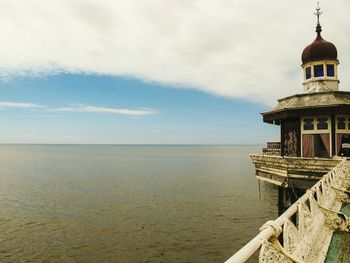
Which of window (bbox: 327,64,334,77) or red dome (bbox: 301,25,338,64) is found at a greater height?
red dome (bbox: 301,25,338,64)

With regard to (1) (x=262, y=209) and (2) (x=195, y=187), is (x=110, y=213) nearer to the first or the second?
(1) (x=262, y=209)

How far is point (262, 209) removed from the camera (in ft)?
98.4

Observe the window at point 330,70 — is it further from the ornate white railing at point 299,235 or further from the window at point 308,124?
the ornate white railing at point 299,235

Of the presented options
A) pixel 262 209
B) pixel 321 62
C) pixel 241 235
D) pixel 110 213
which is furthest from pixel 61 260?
pixel 321 62

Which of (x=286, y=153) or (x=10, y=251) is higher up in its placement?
(x=286, y=153)

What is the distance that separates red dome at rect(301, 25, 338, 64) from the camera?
88.9 ft

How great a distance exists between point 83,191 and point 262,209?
78.8ft

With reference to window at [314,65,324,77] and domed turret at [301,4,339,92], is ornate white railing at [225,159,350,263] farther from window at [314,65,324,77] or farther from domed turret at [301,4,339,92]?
window at [314,65,324,77]

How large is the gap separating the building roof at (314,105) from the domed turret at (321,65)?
15.1 feet

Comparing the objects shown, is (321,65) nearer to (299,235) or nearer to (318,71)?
(318,71)

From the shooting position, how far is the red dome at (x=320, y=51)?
2709 cm

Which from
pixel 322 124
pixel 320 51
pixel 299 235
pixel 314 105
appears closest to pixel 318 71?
pixel 320 51

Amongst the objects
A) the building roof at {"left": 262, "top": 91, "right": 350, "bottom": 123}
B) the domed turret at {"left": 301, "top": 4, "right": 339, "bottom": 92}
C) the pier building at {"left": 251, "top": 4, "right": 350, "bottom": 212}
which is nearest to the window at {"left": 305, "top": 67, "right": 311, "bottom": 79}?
the domed turret at {"left": 301, "top": 4, "right": 339, "bottom": 92}

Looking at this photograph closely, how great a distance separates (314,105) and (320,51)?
346 inches
